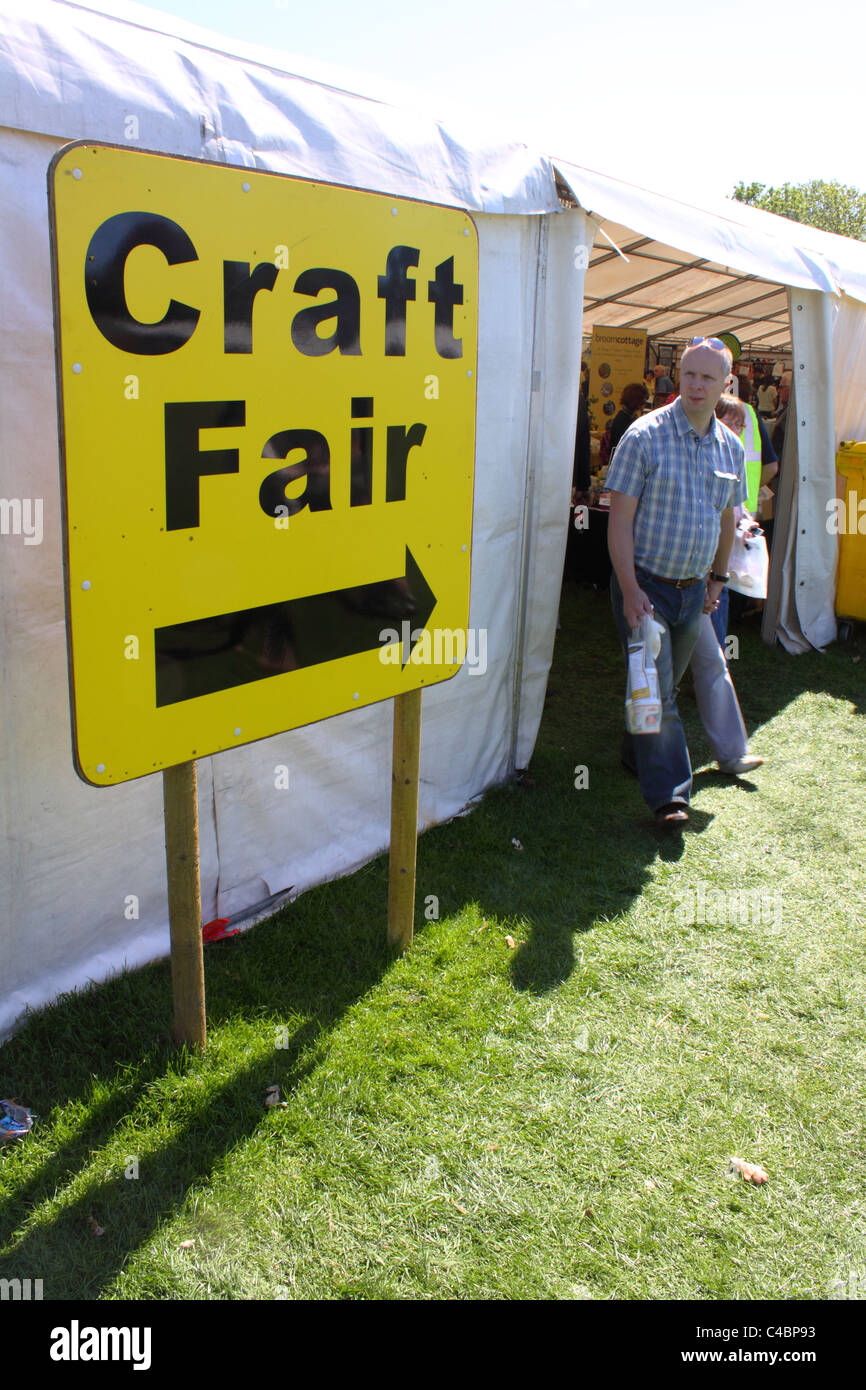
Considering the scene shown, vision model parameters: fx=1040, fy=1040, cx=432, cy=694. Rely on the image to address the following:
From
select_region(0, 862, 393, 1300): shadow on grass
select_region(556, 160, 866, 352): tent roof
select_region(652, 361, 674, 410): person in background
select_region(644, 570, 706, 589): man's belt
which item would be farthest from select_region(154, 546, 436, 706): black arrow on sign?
select_region(652, 361, 674, 410): person in background

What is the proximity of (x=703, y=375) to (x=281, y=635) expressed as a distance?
2475 millimetres

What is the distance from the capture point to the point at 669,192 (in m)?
5.82

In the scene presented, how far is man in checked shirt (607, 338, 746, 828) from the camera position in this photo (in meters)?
4.54

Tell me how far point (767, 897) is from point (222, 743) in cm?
255

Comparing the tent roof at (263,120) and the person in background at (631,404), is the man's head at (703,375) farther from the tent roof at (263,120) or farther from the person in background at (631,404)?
the person in background at (631,404)

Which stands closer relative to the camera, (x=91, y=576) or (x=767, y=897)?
(x=91, y=576)

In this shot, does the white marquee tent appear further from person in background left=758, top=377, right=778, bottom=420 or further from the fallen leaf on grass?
person in background left=758, top=377, right=778, bottom=420

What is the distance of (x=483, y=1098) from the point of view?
3109mm

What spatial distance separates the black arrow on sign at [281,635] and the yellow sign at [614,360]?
9.91 metres

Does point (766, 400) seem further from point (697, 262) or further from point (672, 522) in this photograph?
point (672, 522)

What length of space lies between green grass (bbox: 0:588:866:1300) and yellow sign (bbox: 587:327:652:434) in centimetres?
961

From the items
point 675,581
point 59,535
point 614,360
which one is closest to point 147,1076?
point 59,535
